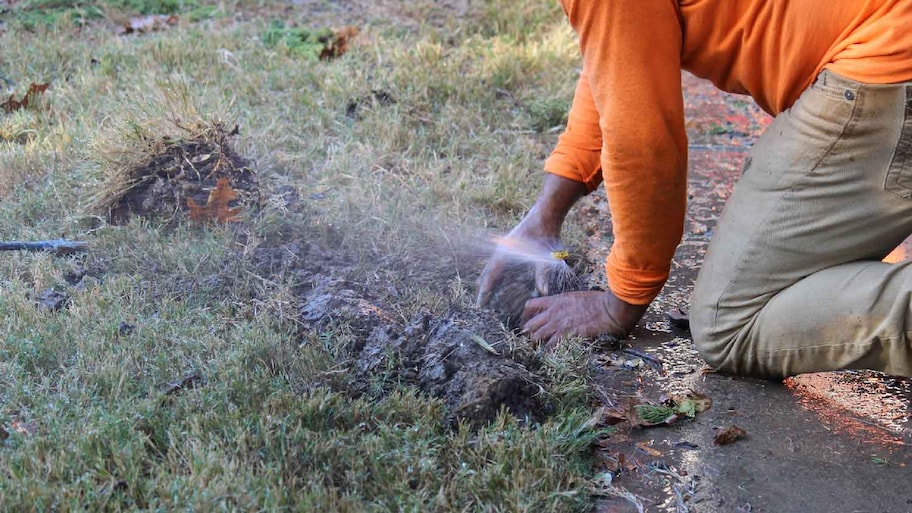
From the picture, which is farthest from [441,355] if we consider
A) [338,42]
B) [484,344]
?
[338,42]

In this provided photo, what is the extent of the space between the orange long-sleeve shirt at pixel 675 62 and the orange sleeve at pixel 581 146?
569mm

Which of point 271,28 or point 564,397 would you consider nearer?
point 564,397

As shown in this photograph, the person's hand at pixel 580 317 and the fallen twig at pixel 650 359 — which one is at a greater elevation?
the person's hand at pixel 580 317

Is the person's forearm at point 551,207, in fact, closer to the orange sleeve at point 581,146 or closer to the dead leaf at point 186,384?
the orange sleeve at point 581,146

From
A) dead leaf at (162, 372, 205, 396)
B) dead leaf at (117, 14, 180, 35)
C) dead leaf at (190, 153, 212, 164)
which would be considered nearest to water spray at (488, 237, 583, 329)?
dead leaf at (162, 372, 205, 396)

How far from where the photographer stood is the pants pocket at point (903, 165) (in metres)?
2.10

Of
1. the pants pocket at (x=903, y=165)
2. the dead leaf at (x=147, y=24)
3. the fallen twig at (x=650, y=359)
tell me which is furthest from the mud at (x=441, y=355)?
the dead leaf at (x=147, y=24)

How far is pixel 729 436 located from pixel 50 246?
6.93 ft

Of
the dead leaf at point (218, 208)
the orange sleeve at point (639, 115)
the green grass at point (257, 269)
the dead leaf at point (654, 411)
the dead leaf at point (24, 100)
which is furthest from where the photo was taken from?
the dead leaf at point (24, 100)

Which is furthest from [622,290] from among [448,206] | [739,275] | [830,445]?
[448,206]

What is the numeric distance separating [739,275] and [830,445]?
47 cm

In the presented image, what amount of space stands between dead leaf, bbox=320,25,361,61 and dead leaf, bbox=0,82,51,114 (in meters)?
1.43

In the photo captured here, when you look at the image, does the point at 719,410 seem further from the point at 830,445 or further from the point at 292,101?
the point at 292,101

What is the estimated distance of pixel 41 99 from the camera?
414 centimetres
